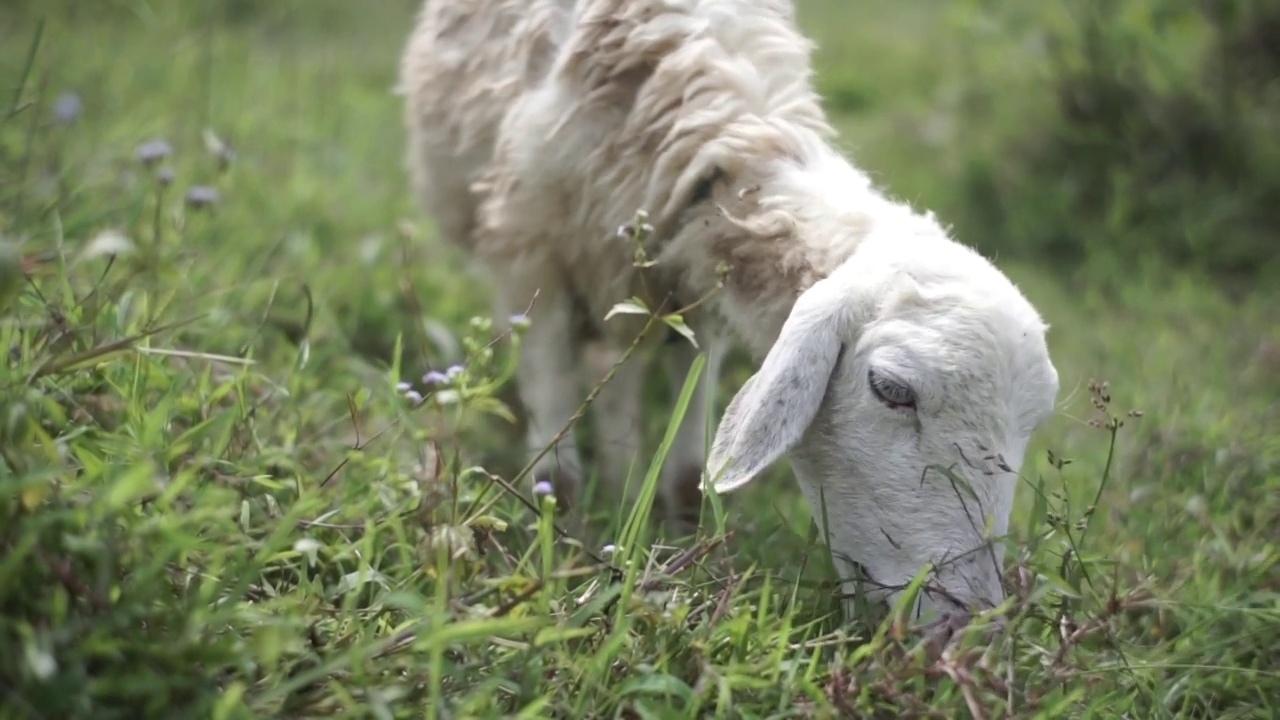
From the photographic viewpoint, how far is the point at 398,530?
6.25 feet

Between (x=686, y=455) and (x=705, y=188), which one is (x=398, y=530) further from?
(x=686, y=455)

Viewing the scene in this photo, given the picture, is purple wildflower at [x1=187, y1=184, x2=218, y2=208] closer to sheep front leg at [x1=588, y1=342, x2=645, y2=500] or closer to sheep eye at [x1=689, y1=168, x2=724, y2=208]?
sheep front leg at [x1=588, y1=342, x2=645, y2=500]

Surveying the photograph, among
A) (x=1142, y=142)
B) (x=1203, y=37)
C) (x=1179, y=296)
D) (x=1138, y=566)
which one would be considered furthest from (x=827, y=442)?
(x=1203, y=37)

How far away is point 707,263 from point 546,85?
622 millimetres

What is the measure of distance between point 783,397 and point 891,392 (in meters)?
0.20

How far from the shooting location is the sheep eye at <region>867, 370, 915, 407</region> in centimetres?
203

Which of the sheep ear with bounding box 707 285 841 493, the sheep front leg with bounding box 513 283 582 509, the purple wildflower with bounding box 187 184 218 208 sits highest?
the sheep ear with bounding box 707 285 841 493

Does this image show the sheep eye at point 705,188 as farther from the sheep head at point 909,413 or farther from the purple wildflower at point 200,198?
the purple wildflower at point 200,198

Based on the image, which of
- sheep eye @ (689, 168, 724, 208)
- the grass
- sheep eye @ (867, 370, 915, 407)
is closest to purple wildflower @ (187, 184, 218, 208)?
the grass

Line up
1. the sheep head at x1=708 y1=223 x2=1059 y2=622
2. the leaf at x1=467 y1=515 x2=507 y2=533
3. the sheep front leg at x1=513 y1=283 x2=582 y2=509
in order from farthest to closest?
the sheep front leg at x1=513 y1=283 x2=582 y2=509 < the sheep head at x1=708 y1=223 x2=1059 y2=622 < the leaf at x1=467 y1=515 x2=507 y2=533

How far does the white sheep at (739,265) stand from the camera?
202cm

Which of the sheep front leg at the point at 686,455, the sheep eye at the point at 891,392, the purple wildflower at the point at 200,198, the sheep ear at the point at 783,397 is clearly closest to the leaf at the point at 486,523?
the sheep ear at the point at 783,397

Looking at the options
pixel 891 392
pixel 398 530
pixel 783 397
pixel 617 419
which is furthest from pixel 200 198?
pixel 891 392

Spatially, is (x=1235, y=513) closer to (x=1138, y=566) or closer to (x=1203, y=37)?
(x=1138, y=566)
